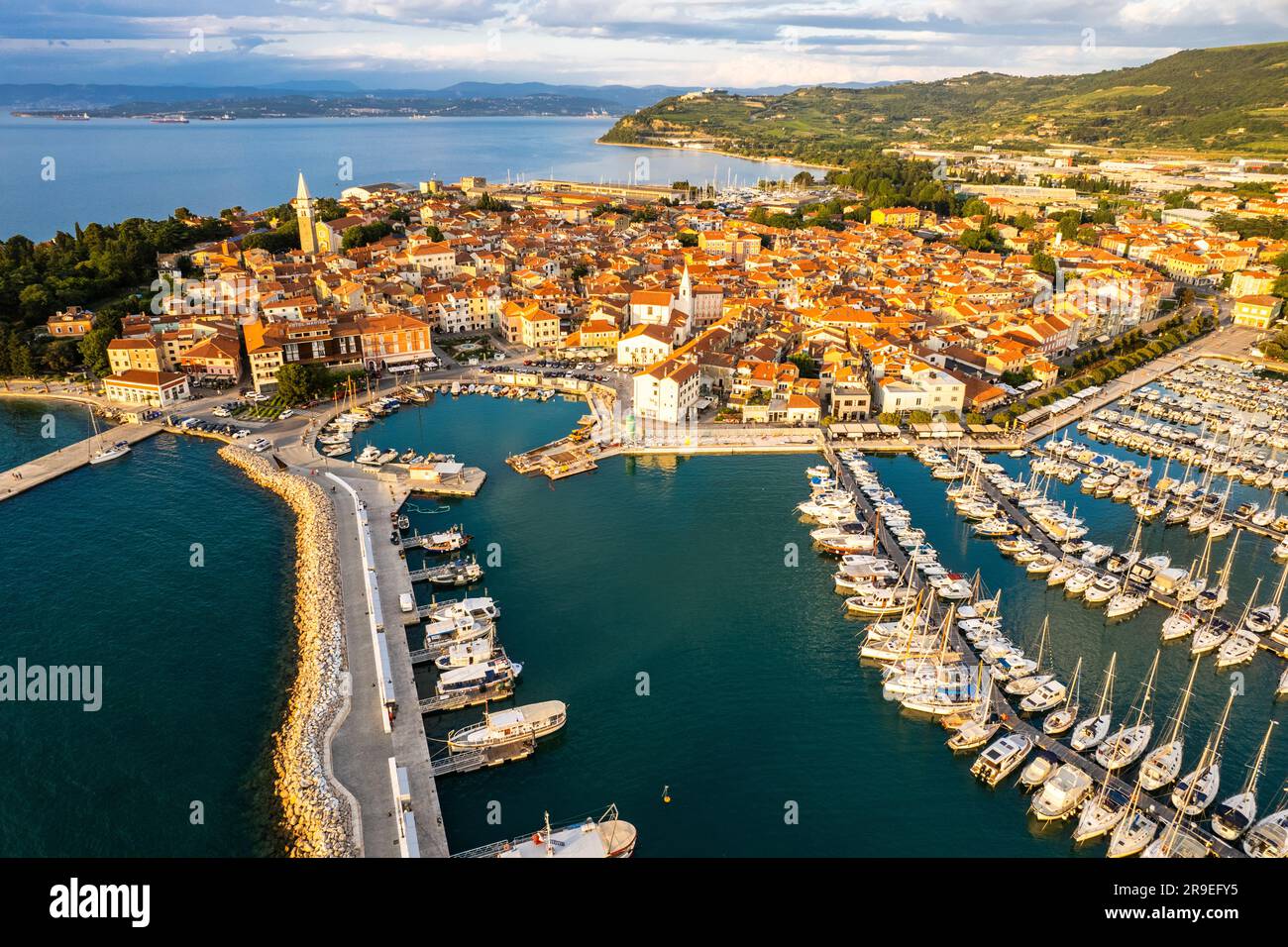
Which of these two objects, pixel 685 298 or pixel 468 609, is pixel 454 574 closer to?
pixel 468 609

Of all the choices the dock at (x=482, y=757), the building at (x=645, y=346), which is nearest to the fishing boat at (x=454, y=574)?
the dock at (x=482, y=757)

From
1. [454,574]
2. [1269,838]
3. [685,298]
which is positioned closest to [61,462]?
[454,574]

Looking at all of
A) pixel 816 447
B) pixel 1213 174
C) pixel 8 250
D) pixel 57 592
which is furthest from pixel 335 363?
pixel 1213 174

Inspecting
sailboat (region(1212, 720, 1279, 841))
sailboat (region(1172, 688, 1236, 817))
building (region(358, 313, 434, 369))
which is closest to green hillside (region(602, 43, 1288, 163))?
building (region(358, 313, 434, 369))

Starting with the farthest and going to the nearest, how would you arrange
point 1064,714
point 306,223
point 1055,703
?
point 306,223 < point 1055,703 < point 1064,714

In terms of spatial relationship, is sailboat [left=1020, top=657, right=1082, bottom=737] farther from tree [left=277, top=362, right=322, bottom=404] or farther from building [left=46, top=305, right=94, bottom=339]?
building [left=46, top=305, right=94, bottom=339]
